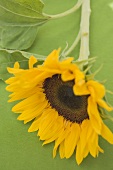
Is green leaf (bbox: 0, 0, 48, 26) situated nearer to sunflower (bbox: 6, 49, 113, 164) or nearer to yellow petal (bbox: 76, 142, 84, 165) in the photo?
sunflower (bbox: 6, 49, 113, 164)

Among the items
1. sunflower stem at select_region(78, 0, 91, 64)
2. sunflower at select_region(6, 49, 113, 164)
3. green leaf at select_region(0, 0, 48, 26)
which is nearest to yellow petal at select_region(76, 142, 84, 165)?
sunflower at select_region(6, 49, 113, 164)

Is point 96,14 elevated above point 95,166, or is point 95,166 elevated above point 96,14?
point 96,14

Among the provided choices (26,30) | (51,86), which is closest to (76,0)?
(26,30)

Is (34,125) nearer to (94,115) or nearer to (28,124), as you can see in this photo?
(28,124)

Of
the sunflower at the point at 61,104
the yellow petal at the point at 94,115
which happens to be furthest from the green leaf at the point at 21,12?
the yellow petal at the point at 94,115

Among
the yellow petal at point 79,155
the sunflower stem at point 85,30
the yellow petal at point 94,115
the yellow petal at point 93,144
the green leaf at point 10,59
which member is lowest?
the yellow petal at point 79,155

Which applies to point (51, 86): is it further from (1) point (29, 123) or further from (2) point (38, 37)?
(2) point (38, 37)

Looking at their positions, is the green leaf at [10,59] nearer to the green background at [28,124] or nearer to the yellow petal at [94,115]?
the green background at [28,124]
